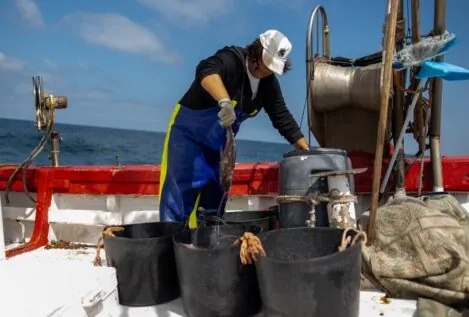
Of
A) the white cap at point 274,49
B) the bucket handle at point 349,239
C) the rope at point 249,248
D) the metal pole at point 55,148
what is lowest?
the rope at point 249,248

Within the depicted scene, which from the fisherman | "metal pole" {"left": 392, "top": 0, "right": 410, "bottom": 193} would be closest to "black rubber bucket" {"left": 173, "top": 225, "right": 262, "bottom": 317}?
the fisherman

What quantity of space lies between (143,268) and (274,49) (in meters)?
1.55

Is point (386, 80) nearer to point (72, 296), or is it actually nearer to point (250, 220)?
point (250, 220)

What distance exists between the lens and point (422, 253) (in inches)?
86.0

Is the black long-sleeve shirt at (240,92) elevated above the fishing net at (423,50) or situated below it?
below

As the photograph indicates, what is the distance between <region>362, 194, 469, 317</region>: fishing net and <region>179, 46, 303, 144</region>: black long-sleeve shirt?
1107 mm

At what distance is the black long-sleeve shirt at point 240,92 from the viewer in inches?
105

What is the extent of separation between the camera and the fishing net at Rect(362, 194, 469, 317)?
6.87 ft

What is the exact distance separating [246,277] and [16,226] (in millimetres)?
2941

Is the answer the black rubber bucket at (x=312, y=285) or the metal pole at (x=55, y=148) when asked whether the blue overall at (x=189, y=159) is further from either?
the metal pole at (x=55, y=148)

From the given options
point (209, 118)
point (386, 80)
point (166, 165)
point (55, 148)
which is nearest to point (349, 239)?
point (386, 80)

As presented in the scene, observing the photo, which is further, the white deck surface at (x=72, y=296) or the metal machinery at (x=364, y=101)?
the metal machinery at (x=364, y=101)

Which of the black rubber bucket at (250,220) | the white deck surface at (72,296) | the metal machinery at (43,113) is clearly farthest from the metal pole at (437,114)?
the metal machinery at (43,113)

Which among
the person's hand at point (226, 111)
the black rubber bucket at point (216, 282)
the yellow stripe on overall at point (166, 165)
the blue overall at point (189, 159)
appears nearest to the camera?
the black rubber bucket at point (216, 282)
